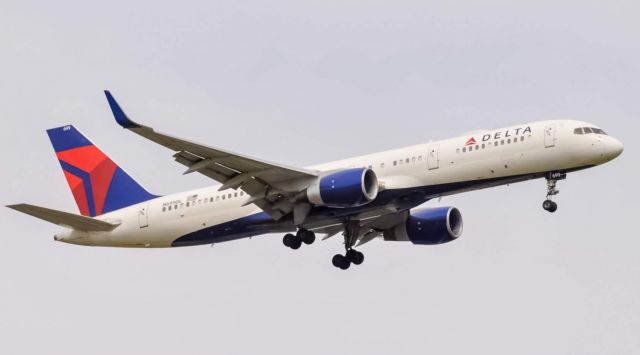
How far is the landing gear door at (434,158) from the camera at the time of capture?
4875 cm

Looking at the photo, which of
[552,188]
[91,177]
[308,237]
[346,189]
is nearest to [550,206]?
[552,188]

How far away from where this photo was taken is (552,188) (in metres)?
48.3

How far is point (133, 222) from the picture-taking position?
54.9 m

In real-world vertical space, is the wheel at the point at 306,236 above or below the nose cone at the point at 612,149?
below

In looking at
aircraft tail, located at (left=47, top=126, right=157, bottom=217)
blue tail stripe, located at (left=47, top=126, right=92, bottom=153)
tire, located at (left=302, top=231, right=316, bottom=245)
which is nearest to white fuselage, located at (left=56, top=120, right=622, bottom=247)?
tire, located at (left=302, top=231, right=316, bottom=245)

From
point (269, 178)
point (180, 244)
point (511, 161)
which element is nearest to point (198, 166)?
point (269, 178)

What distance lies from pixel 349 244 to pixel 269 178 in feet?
21.6

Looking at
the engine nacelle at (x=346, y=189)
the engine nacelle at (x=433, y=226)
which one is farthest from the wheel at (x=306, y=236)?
the engine nacelle at (x=433, y=226)

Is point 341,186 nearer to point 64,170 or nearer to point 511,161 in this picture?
point 511,161

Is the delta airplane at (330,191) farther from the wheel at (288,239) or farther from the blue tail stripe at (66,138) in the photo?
the blue tail stripe at (66,138)

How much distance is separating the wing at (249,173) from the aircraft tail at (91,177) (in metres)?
7.19

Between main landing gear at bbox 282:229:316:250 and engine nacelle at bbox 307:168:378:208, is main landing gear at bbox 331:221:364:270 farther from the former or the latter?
engine nacelle at bbox 307:168:378:208

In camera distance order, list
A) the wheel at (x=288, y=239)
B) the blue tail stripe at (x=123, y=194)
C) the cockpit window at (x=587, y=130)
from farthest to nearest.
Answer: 1. the blue tail stripe at (x=123, y=194)
2. the wheel at (x=288, y=239)
3. the cockpit window at (x=587, y=130)

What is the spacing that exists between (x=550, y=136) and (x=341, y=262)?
1198cm
